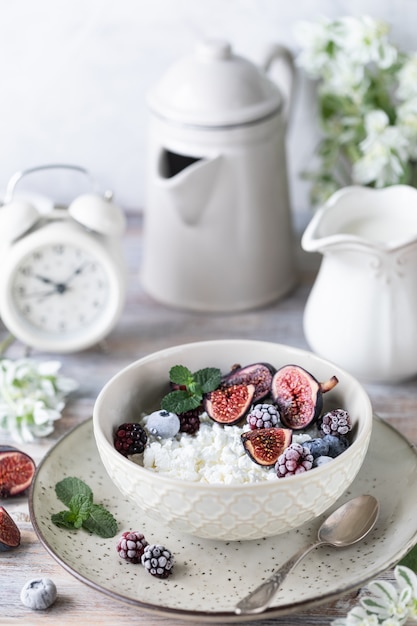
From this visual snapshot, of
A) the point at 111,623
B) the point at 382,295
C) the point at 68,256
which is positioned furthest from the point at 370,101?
the point at 111,623

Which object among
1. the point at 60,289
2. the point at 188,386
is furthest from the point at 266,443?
the point at 60,289

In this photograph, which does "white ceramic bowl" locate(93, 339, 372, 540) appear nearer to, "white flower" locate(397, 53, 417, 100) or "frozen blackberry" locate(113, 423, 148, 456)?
"frozen blackberry" locate(113, 423, 148, 456)

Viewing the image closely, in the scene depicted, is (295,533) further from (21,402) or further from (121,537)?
(21,402)

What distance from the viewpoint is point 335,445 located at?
3.35ft

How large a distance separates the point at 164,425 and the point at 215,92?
1.98 ft

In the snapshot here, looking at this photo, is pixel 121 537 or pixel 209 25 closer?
pixel 121 537

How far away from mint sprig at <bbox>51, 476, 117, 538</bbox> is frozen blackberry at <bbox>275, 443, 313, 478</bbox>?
0.70 feet

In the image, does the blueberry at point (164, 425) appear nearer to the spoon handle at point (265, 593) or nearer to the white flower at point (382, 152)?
the spoon handle at point (265, 593)

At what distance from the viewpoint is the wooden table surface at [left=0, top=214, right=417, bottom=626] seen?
0.94 meters

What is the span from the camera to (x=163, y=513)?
3.14 feet

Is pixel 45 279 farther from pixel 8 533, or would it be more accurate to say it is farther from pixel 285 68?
pixel 285 68

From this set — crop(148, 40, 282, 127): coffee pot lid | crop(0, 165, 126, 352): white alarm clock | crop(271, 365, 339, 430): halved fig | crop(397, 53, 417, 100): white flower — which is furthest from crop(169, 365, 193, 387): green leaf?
crop(397, 53, 417, 100): white flower

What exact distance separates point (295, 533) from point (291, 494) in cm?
13

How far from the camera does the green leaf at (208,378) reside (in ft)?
3.69
